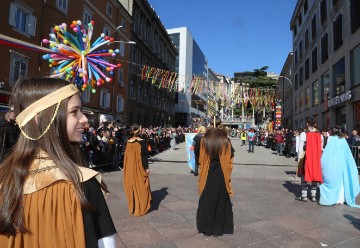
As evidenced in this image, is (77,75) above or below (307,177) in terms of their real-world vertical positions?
above

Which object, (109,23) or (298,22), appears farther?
(298,22)

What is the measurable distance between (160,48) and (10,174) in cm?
5249

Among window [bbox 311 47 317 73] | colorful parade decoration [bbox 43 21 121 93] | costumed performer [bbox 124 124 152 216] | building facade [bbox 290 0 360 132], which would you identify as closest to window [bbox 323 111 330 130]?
building facade [bbox 290 0 360 132]

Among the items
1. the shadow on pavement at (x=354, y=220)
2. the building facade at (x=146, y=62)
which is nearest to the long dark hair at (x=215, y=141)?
the shadow on pavement at (x=354, y=220)

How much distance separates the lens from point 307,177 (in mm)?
7234

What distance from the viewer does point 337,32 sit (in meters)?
22.1

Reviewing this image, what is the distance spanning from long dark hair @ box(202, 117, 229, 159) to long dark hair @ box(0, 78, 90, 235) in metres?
3.94

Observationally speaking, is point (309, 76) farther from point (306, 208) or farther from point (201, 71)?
point (201, 71)

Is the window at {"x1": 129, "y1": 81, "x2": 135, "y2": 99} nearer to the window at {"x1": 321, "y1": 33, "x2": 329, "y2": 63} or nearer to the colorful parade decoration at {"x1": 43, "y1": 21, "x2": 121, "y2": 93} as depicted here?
the window at {"x1": 321, "y1": 33, "x2": 329, "y2": 63}

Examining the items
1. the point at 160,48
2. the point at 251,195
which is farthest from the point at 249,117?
the point at 251,195

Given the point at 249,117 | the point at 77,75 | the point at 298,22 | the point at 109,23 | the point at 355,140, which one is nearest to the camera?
the point at 77,75

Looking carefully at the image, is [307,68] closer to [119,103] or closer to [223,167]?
[119,103]

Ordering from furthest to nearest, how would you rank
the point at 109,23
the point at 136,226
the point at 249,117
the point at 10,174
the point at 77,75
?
1. the point at 249,117
2. the point at 109,23
3. the point at 77,75
4. the point at 136,226
5. the point at 10,174

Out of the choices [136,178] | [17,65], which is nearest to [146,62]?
[17,65]
